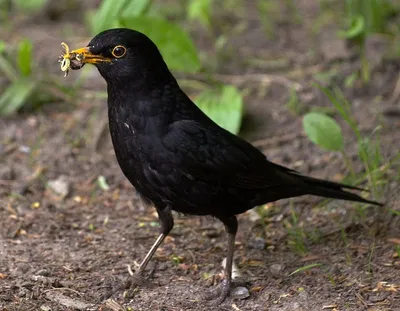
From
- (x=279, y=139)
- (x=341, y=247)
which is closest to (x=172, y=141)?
(x=341, y=247)

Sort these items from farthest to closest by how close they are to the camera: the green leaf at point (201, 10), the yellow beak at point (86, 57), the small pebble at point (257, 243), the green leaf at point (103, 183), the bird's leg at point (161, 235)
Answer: the green leaf at point (201, 10) < the green leaf at point (103, 183) < the small pebble at point (257, 243) < the bird's leg at point (161, 235) < the yellow beak at point (86, 57)

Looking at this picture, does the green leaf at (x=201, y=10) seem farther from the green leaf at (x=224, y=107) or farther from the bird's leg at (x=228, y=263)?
the bird's leg at (x=228, y=263)

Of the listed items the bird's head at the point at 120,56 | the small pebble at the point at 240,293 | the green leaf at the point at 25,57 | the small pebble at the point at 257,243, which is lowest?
the small pebble at the point at 257,243

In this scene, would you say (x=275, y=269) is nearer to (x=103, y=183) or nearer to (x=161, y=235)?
(x=161, y=235)

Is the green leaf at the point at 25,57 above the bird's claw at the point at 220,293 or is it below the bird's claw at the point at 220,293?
above

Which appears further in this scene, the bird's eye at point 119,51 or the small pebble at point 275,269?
the small pebble at point 275,269

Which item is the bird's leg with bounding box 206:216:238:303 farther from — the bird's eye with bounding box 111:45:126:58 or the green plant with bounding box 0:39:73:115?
the green plant with bounding box 0:39:73:115

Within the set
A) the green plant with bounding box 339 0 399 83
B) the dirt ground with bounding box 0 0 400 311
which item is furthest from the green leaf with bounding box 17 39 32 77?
the green plant with bounding box 339 0 399 83

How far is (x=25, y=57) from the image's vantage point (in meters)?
6.66

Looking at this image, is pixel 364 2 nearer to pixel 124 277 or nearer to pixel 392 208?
pixel 392 208

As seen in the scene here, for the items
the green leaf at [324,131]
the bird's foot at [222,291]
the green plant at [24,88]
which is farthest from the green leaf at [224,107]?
the bird's foot at [222,291]

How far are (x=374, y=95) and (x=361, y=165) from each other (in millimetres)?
1211

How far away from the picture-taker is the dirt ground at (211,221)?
4457 millimetres

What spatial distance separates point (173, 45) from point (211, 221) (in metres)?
1.59
